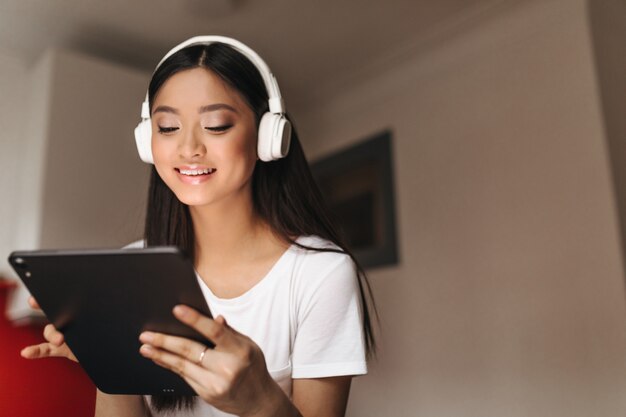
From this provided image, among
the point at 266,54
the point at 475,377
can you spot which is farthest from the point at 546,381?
the point at 266,54

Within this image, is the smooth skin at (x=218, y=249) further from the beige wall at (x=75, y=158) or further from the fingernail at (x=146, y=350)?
the beige wall at (x=75, y=158)

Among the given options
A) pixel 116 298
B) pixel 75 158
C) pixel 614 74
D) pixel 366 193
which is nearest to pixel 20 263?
pixel 116 298

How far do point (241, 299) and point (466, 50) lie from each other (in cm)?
220

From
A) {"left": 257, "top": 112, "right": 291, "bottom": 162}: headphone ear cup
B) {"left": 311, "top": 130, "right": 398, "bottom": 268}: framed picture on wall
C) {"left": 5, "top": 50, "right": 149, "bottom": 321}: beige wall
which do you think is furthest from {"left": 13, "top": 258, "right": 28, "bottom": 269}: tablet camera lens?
{"left": 311, "top": 130, "right": 398, "bottom": 268}: framed picture on wall

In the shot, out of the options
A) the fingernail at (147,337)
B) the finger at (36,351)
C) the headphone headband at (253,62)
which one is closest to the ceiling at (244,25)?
the headphone headband at (253,62)

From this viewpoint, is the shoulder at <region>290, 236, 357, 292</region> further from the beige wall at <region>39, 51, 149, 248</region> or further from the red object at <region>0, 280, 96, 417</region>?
the beige wall at <region>39, 51, 149, 248</region>

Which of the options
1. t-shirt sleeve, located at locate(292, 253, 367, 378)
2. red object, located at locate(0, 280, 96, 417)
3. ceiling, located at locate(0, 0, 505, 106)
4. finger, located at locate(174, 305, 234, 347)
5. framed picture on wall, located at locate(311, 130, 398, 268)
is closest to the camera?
finger, located at locate(174, 305, 234, 347)

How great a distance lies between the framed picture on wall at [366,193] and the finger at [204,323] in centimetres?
240

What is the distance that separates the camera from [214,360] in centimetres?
79

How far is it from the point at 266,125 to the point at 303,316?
1.09 ft

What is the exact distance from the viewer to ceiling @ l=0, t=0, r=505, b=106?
8.93 ft

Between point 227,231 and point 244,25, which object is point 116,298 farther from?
point 244,25

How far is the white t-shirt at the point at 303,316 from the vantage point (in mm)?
1053

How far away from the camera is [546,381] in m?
2.43
